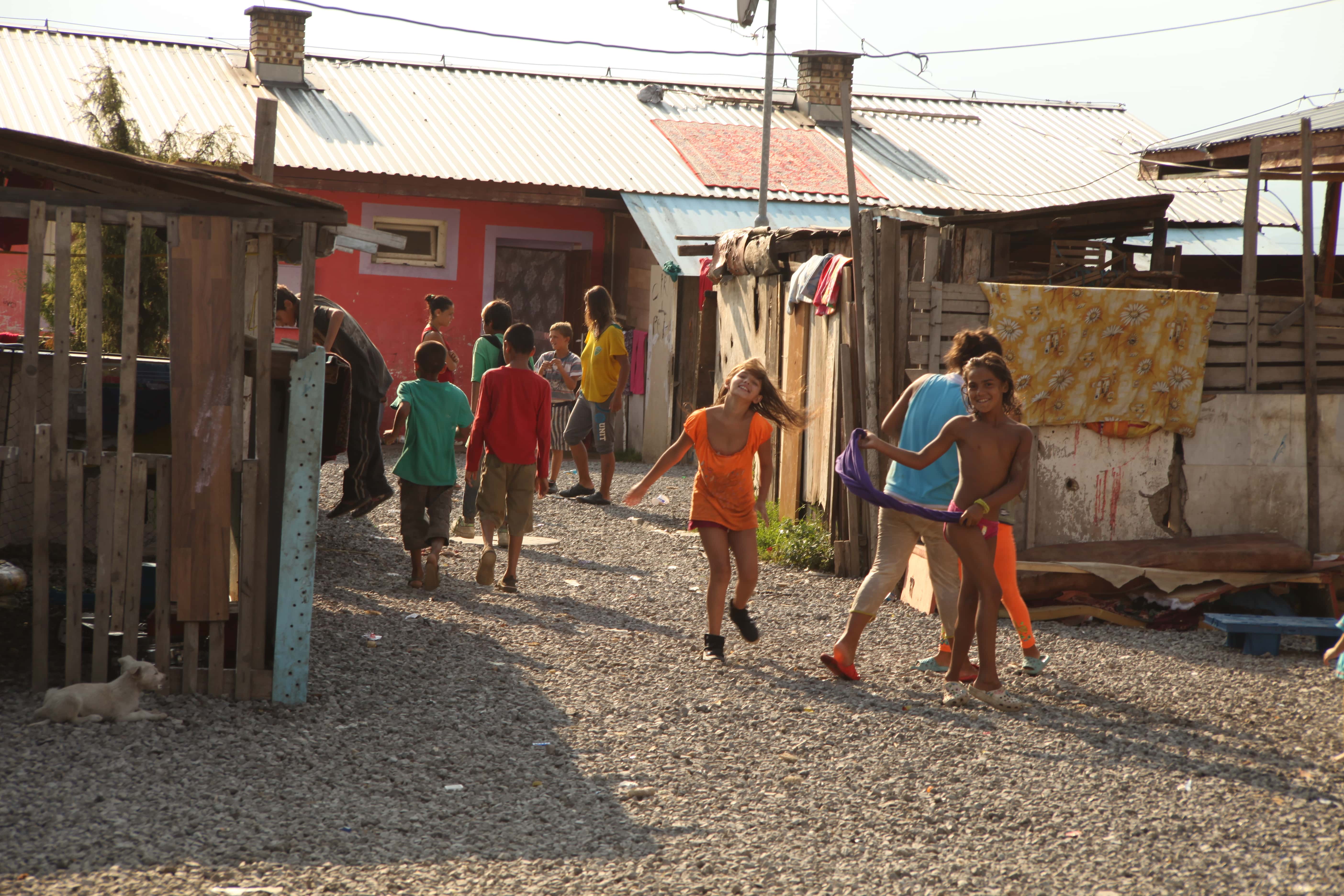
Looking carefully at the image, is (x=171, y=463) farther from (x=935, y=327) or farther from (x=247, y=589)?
(x=935, y=327)

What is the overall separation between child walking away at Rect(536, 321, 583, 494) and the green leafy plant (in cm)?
252

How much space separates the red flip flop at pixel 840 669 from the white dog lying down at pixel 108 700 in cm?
297

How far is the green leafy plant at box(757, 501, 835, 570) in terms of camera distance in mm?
8906

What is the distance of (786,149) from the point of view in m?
18.7

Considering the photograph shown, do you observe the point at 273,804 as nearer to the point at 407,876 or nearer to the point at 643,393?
the point at 407,876

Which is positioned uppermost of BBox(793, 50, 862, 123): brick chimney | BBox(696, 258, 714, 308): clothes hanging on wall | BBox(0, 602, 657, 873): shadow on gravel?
BBox(793, 50, 862, 123): brick chimney

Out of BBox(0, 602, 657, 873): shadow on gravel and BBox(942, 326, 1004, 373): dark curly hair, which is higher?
BBox(942, 326, 1004, 373): dark curly hair

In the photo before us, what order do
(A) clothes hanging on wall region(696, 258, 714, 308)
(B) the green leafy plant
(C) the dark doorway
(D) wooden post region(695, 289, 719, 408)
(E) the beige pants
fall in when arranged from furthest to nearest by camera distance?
(C) the dark doorway → (D) wooden post region(695, 289, 719, 408) → (A) clothes hanging on wall region(696, 258, 714, 308) → (B) the green leafy plant → (E) the beige pants

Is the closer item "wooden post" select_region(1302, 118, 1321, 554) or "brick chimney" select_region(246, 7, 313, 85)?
"wooden post" select_region(1302, 118, 1321, 554)

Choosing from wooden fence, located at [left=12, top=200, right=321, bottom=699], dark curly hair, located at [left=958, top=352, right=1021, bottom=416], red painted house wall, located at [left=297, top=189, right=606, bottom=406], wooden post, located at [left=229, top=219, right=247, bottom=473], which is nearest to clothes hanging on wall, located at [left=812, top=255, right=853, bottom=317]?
dark curly hair, located at [left=958, top=352, right=1021, bottom=416]

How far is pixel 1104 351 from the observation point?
798 cm

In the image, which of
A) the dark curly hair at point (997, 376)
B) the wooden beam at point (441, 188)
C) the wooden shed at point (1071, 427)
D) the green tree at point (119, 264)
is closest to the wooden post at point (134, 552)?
the dark curly hair at point (997, 376)

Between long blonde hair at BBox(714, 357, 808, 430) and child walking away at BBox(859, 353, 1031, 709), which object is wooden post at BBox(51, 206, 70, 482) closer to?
long blonde hair at BBox(714, 357, 808, 430)

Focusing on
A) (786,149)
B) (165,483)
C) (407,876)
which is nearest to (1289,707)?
(407,876)
